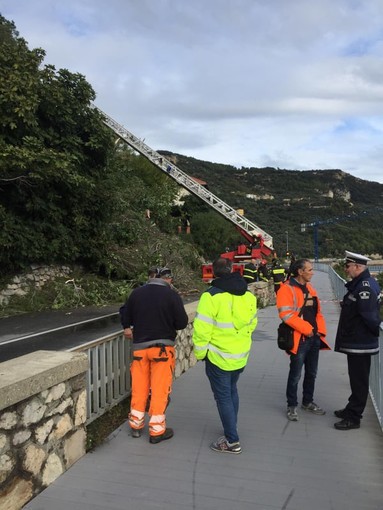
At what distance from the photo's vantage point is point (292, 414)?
15.3 feet

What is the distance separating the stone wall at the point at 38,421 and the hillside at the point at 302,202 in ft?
249

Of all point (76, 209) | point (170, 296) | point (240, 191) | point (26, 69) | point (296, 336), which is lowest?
point (296, 336)

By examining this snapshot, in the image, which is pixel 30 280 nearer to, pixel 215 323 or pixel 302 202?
pixel 215 323

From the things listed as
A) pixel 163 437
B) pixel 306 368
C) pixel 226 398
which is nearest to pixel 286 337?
pixel 306 368

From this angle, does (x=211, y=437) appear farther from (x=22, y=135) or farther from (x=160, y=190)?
(x=160, y=190)

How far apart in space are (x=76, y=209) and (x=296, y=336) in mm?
12888

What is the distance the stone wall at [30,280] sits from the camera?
14.4m

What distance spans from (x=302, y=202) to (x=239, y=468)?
127 meters

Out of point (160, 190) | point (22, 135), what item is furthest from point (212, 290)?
point (160, 190)

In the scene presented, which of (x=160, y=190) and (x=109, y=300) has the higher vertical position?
(x=160, y=190)

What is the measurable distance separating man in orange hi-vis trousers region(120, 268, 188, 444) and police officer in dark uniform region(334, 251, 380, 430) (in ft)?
5.23

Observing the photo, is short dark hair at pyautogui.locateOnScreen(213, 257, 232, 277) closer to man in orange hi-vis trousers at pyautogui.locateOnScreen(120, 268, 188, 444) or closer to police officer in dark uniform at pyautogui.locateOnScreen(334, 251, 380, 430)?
man in orange hi-vis trousers at pyautogui.locateOnScreen(120, 268, 188, 444)

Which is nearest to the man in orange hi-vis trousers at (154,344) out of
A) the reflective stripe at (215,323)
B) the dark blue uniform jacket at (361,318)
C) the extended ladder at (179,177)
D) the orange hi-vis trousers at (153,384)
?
the orange hi-vis trousers at (153,384)

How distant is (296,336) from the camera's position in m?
4.58
